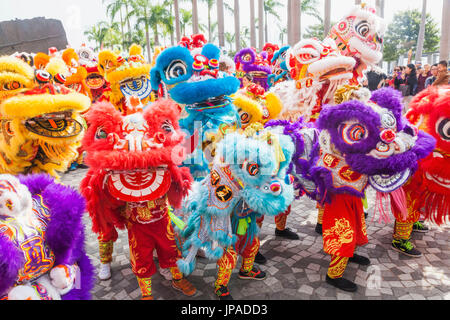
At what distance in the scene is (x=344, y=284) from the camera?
2.44 metres

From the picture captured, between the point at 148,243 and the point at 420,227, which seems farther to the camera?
the point at 420,227

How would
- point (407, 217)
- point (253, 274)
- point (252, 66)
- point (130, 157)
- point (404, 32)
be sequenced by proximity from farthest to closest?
point (404, 32)
point (252, 66)
point (407, 217)
point (253, 274)
point (130, 157)

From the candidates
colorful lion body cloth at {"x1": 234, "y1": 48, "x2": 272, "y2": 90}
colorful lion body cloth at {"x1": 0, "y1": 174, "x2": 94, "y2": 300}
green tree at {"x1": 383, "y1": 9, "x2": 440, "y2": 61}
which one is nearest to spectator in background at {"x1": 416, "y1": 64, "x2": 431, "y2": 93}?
colorful lion body cloth at {"x1": 234, "y1": 48, "x2": 272, "y2": 90}

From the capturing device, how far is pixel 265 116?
348 centimetres

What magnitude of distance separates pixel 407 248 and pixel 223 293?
1.83 metres

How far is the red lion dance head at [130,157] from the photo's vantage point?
74.6 inches

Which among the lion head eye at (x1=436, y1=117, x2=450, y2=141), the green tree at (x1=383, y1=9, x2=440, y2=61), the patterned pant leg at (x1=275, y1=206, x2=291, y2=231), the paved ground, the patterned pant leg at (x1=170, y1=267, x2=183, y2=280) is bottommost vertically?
the paved ground

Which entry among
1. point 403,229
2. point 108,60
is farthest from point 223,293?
point 108,60

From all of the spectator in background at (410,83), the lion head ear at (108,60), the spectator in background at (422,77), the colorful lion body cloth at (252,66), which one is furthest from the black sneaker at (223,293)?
the spectator in background at (422,77)

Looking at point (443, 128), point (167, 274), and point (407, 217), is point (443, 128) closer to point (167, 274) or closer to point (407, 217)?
point (407, 217)

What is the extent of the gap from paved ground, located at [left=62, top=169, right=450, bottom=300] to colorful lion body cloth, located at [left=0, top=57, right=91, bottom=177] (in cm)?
107

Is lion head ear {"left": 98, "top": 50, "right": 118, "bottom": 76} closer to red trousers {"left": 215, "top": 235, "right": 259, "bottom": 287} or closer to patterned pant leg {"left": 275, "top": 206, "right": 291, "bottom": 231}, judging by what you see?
patterned pant leg {"left": 275, "top": 206, "right": 291, "bottom": 231}

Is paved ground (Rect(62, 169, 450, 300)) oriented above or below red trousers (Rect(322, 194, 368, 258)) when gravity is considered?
below

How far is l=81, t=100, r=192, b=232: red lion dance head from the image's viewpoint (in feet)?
6.22
